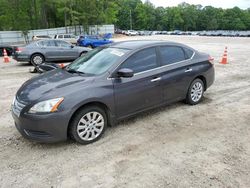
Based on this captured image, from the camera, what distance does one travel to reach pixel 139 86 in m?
4.23

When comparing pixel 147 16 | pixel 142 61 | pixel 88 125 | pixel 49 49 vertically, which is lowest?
pixel 88 125

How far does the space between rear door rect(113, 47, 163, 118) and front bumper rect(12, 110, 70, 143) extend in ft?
3.25

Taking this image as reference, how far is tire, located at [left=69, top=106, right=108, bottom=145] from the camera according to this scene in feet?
11.8

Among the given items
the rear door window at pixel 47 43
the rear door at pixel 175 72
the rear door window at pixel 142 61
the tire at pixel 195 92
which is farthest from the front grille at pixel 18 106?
the rear door window at pixel 47 43

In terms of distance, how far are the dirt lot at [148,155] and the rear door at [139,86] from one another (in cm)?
42

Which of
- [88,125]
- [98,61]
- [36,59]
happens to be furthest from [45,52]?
[88,125]

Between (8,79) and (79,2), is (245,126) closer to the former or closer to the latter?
(8,79)

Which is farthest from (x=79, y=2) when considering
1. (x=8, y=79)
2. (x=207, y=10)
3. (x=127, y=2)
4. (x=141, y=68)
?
(x=207, y=10)

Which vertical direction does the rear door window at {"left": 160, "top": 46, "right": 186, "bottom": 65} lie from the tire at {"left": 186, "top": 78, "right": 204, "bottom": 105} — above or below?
above

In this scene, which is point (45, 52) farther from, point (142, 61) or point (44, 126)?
point (44, 126)

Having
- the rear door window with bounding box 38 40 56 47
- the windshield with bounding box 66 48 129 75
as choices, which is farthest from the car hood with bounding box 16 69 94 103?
the rear door window with bounding box 38 40 56 47

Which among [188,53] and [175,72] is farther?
[188,53]

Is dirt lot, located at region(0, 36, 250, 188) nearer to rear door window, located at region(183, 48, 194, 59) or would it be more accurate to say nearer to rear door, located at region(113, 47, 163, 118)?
rear door, located at region(113, 47, 163, 118)

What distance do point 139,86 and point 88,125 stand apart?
1.17 m
